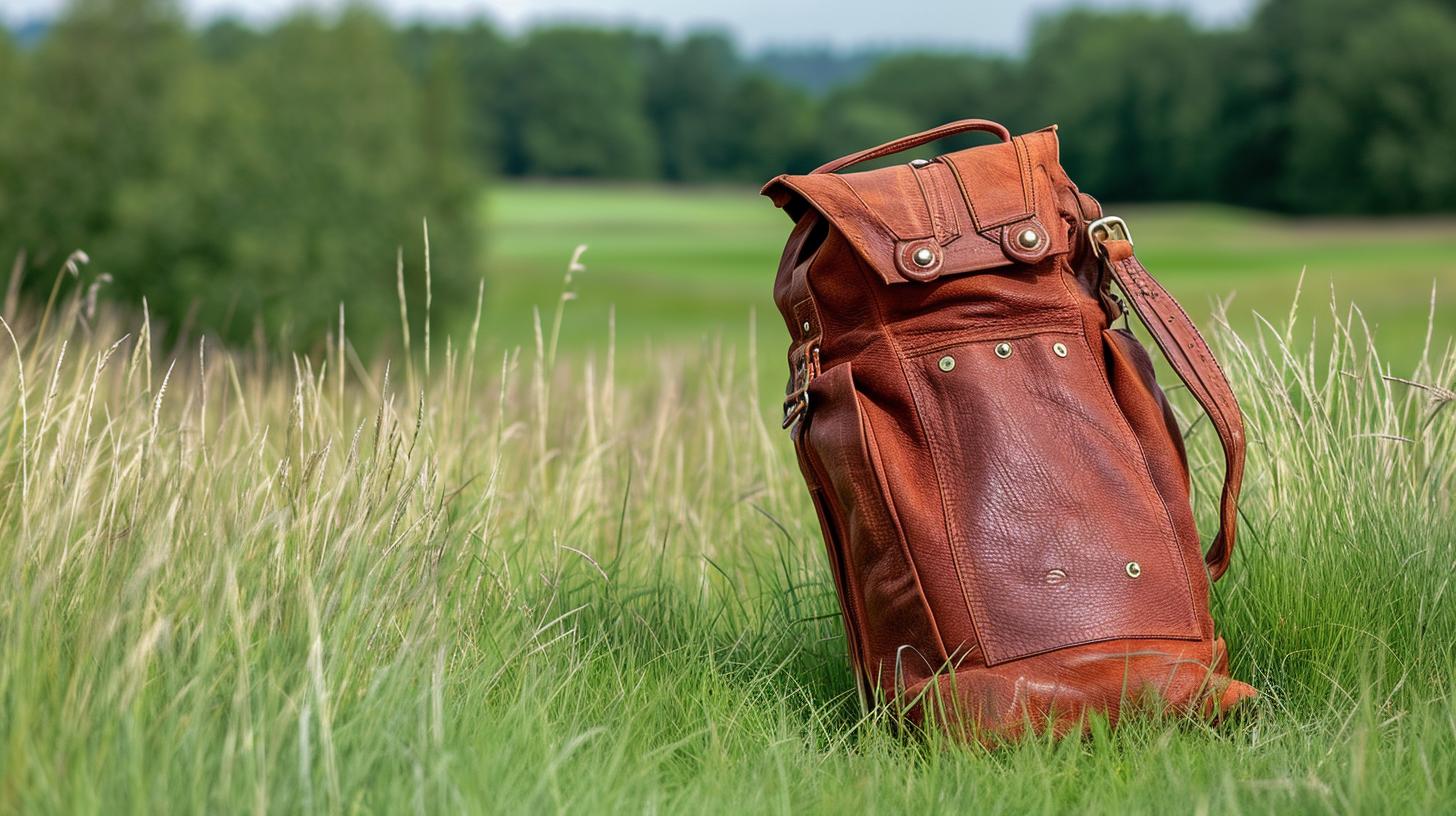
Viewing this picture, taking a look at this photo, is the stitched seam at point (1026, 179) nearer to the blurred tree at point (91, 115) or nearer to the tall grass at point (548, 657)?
the tall grass at point (548, 657)

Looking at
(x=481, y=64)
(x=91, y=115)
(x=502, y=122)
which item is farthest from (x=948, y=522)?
(x=481, y=64)

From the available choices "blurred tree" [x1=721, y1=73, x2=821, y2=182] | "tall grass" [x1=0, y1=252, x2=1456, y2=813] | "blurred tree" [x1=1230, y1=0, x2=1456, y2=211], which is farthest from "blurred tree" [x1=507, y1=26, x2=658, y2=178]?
"tall grass" [x1=0, y1=252, x2=1456, y2=813]

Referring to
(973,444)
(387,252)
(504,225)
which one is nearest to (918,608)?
(973,444)

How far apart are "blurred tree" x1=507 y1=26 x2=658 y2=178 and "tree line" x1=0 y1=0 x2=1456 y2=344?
170mm

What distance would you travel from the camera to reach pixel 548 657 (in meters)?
2.36

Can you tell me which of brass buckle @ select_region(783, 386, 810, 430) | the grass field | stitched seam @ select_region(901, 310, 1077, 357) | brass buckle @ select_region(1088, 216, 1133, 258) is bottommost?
the grass field

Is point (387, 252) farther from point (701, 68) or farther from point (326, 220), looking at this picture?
point (701, 68)

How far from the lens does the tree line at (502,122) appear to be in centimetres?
2962

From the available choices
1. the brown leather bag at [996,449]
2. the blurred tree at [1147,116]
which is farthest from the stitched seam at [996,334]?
the blurred tree at [1147,116]

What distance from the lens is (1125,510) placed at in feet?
7.41

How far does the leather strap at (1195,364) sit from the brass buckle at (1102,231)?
0.04 ft

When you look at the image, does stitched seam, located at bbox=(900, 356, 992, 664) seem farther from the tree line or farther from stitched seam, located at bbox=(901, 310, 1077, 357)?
the tree line

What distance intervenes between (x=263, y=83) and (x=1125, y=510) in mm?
33988

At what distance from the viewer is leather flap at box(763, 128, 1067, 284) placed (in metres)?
2.29
